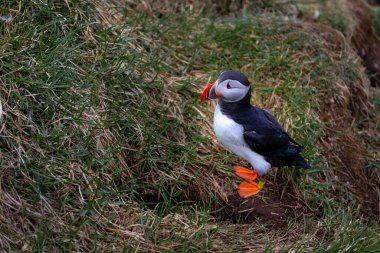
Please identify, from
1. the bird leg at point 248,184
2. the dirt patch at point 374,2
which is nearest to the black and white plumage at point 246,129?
the bird leg at point 248,184

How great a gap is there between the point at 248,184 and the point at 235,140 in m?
0.40

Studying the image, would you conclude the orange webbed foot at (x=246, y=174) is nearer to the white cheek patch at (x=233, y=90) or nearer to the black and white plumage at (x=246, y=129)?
the black and white plumage at (x=246, y=129)

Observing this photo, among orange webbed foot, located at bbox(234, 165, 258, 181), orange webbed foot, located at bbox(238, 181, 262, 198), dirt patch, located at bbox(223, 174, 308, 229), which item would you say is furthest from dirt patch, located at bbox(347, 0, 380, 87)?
orange webbed foot, located at bbox(238, 181, 262, 198)

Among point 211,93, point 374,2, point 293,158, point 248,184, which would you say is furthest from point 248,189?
point 374,2

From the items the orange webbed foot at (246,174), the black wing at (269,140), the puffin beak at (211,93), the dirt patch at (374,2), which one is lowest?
the dirt patch at (374,2)

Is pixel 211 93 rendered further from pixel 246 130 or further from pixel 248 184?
pixel 248 184

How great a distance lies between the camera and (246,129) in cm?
420

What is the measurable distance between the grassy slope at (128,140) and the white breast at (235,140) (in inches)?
12.8

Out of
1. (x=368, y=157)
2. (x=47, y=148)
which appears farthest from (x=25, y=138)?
(x=368, y=157)

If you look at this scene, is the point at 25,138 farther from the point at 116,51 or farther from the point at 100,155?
the point at 116,51

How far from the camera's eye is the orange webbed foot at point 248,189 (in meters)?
4.37

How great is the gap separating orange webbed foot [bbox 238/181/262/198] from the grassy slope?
0.45ft

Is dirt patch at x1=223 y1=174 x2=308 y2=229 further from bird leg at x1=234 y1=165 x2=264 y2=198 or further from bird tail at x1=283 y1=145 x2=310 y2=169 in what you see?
bird tail at x1=283 y1=145 x2=310 y2=169

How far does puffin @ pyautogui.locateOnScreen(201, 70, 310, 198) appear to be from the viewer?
4.18m
